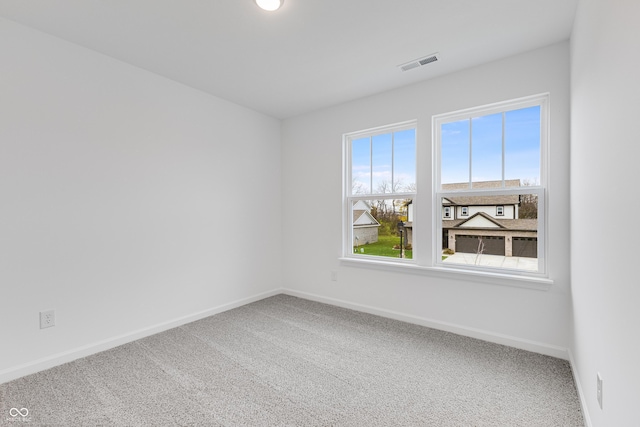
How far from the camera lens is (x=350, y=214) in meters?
3.76

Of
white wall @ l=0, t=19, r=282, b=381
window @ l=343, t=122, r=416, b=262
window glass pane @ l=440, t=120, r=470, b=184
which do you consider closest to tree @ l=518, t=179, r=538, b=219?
window glass pane @ l=440, t=120, r=470, b=184

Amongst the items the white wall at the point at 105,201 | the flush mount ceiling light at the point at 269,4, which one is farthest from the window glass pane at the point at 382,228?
the flush mount ceiling light at the point at 269,4

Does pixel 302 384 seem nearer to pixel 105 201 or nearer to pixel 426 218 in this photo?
pixel 426 218

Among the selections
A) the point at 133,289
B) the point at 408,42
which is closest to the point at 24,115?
the point at 133,289

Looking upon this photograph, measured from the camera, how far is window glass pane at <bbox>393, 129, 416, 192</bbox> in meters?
3.29

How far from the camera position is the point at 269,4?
1.95 m

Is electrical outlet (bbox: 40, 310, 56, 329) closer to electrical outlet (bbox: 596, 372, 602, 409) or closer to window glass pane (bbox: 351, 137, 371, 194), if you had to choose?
window glass pane (bbox: 351, 137, 371, 194)

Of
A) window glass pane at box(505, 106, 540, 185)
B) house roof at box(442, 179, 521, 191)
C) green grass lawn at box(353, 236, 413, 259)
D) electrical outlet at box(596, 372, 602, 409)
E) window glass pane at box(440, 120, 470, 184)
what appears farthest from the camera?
green grass lawn at box(353, 236, 413, 259)

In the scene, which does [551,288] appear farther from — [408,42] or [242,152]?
[242,152]

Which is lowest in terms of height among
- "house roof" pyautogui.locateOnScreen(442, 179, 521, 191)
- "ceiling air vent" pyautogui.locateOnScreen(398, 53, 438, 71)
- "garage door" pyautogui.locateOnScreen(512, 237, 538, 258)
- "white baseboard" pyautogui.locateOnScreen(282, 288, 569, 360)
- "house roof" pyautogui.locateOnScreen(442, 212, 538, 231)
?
"white baseboard" pyautogui.locateOnScreen(282, 288, 569, 360)

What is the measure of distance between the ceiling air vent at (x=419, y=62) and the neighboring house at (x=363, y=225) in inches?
61.6

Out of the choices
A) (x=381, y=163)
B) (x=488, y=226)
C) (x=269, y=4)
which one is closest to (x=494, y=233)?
(x=488, y=226)

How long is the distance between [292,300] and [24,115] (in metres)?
3.20

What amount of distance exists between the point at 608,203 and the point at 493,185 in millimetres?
1588
